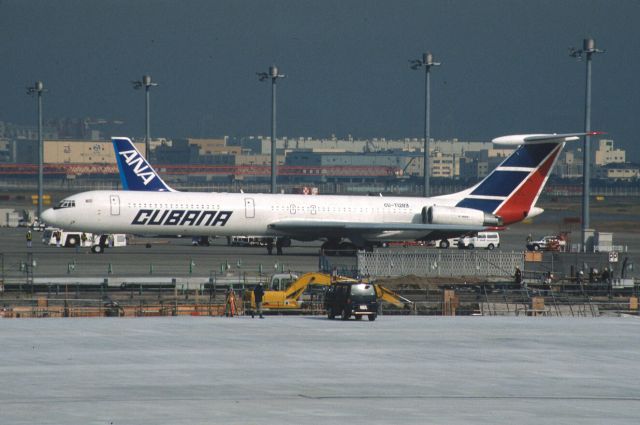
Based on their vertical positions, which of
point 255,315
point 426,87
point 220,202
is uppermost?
point 426,87

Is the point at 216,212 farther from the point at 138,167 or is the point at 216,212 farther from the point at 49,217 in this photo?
the point at 138,167

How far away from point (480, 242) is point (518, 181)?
51.5ft

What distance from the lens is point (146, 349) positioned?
126 ft

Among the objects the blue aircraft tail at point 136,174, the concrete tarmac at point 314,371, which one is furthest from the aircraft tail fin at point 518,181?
the concrete tarmac at point 314,371

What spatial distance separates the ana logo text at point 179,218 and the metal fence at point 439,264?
616 inches

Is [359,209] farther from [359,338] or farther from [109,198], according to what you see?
[359,338]

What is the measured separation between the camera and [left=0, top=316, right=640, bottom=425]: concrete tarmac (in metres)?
26.8

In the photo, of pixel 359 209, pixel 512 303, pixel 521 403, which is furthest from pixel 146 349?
pixel 359 209

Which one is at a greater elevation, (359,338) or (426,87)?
(426,87)

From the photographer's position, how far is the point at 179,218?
77438 millimetres

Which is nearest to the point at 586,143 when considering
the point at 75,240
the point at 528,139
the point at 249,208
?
the point at 528,139

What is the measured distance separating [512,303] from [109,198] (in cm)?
3030

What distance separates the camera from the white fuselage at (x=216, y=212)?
253 feet

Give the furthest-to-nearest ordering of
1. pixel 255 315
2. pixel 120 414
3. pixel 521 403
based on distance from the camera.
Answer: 1. pixel 255 315
2. pixel 521 403
3. pixel 120 414
